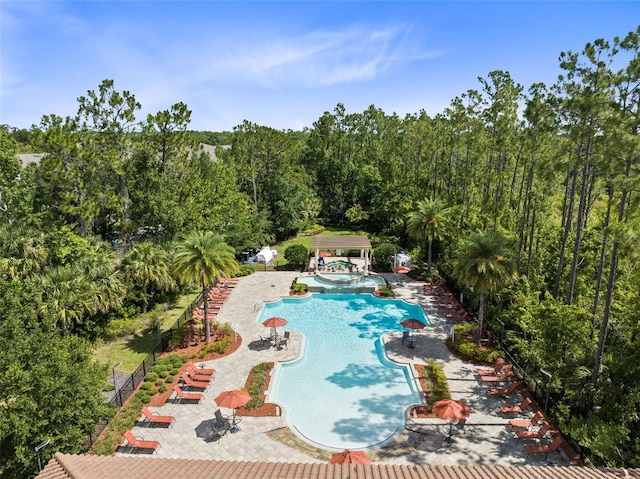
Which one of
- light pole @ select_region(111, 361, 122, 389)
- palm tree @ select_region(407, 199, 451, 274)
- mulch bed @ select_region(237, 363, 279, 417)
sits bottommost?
light pole @ select_region(111, 361, 122, 389)

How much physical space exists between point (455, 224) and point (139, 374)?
2816cm

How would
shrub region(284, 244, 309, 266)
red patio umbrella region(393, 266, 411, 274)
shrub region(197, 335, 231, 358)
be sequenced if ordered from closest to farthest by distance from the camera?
shrub region(197, 335, 231, 358)
red patio umbrella region(393, 266, 411, 274)
shrub region(284, 244, 309, 266)

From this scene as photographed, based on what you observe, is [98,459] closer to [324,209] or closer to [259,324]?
[259,324]

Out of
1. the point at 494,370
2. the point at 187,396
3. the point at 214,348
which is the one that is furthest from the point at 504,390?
the point at 214,348

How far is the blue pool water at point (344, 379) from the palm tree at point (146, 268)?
24.7 feet

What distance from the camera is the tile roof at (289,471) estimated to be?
10.9 metres

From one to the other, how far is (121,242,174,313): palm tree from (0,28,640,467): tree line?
15cm

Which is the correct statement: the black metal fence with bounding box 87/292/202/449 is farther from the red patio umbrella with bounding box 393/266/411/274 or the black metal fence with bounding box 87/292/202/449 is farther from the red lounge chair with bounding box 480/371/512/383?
the red patio umbrella with bounding box 393/266/411/274

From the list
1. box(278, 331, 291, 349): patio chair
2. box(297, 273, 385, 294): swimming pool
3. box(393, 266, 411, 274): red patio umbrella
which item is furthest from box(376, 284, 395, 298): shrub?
box(278, 331, 291, 349): patio chair

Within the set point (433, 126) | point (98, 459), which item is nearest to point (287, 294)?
point (98, 459)

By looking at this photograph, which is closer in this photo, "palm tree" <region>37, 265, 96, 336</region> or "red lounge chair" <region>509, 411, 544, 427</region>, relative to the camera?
"red lounge chair" <region>509, 411, 544, 427</region>

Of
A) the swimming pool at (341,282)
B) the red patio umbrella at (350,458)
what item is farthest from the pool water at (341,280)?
the red patio umbrella at (350,458)

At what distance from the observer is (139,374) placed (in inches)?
821

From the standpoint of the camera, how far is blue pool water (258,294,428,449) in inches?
680
